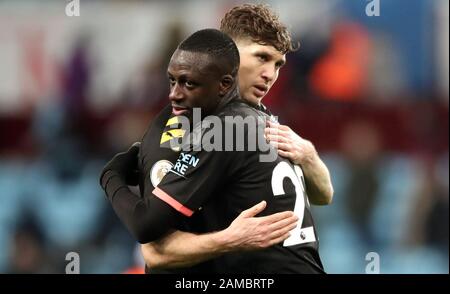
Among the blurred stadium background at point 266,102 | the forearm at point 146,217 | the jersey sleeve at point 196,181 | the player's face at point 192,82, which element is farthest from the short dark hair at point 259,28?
the blurred stadium background at point 266,102

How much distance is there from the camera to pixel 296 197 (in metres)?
3.46

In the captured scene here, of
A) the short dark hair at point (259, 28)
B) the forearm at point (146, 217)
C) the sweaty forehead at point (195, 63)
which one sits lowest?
the forearm at point (146, 217)

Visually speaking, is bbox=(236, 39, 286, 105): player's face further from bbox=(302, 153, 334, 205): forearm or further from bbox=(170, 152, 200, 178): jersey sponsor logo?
bbox=(170, 152, 200, 178): jersey sponsor logo

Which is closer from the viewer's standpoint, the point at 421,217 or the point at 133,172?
the point at 133,172

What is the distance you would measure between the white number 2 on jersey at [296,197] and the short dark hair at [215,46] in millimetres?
455

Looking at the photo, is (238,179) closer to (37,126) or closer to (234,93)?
(234,93)

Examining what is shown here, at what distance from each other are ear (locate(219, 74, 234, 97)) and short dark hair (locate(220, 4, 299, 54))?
19.7 inches

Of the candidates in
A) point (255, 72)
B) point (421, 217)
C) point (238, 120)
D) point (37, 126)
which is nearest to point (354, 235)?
point (421, 217)

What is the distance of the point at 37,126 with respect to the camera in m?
7.78

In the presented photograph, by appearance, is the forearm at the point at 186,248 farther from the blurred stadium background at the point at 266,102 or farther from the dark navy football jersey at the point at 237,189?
the blurred stadium background at the point at 266,102

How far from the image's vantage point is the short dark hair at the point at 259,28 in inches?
152

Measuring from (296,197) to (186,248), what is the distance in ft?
1.68

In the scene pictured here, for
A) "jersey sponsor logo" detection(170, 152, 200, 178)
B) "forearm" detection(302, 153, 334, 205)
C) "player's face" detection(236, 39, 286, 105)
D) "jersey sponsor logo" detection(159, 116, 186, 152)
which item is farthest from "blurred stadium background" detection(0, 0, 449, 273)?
"jersey sponsor logo" detection(170, 152, 200, 178)
